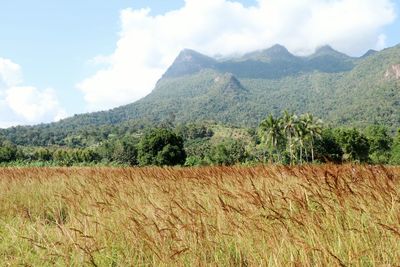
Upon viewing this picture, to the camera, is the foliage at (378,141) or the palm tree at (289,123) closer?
the palm tree at (289,123)

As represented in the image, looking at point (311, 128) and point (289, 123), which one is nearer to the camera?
point (289, 123)

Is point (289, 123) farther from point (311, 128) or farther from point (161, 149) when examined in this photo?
point (161, 149)

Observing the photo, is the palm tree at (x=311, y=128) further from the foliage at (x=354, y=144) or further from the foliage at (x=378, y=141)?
the foliage at (x=378, y=141)

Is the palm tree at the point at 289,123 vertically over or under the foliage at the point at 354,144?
over

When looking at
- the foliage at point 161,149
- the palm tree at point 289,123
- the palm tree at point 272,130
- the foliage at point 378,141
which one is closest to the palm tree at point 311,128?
the palm tree at point 289,123

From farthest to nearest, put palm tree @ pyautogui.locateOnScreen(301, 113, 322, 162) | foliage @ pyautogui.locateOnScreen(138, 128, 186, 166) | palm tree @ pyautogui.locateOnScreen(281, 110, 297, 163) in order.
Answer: palm tree @ pyautogui.locateOnScreen(301, 113, 322, 162) < palm tree @ pyautogui.locateOnScreen(281, 110, 297, 163) < foliage @ pyautogui.locateOnScreen(138, 128, 186, 166)

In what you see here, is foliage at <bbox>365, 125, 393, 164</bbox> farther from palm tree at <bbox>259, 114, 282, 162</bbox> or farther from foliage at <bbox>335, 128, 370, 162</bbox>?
palm tree at <bbox>259, 114, 282, 162</bbox>

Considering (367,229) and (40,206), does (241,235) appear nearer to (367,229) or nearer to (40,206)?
(367,229)

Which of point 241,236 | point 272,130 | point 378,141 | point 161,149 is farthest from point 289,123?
point 241,236

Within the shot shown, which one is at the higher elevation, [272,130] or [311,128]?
[311,128]

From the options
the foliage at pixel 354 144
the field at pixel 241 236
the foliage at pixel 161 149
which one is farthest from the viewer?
the foliage at pixel 354 144

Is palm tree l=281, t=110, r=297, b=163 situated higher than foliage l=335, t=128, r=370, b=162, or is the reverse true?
palm tree l=281, t=110, r=297, b=163

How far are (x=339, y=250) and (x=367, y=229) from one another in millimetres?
414

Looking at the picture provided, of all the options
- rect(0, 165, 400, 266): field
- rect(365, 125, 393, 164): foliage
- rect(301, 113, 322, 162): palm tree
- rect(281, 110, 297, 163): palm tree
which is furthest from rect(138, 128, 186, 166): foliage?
rect(0, 165, 400, 266): field
